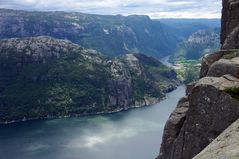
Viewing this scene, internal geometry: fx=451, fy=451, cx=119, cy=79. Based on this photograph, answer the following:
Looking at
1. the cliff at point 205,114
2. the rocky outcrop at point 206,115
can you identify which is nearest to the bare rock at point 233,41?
the cliff at point 205,114

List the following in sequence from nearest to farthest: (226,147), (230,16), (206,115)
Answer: (226,147) → (206,115) → (230,16)

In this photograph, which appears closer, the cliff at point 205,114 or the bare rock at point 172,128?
the cliff at point 205,114

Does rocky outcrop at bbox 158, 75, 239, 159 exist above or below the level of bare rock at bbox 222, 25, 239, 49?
below

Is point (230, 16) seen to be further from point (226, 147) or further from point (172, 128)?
point (226, 147)

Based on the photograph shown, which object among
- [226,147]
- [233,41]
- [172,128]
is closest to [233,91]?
[172,128]

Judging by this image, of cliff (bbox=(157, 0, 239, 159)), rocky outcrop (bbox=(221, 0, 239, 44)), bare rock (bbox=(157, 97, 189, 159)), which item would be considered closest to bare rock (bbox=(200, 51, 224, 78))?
cliff (bbox=(157, 0, 239, 159))

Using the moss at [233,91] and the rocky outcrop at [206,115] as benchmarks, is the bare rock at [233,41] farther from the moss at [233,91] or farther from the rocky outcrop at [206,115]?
the moss at [233,91]

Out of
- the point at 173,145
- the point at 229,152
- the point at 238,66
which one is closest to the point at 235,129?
the point at 229,152

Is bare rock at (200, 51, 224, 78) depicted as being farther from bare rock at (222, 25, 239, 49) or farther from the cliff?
the cliff

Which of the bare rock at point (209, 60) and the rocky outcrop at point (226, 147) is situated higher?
the bare rock at point (209, 60)

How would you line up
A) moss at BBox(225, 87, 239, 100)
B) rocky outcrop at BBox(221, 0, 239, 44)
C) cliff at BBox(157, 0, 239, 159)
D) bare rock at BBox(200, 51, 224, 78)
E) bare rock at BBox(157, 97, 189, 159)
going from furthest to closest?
rocky outcrop at BBox(221, 0, 239, 44) < bare rock at BBox(200, 51, 224, 78) < bare rock at BBox(157, 97, 189, 159) < cliff at BBox(157, 0, 239, 159) < moss at BBox(225, 87, 239, 100)
